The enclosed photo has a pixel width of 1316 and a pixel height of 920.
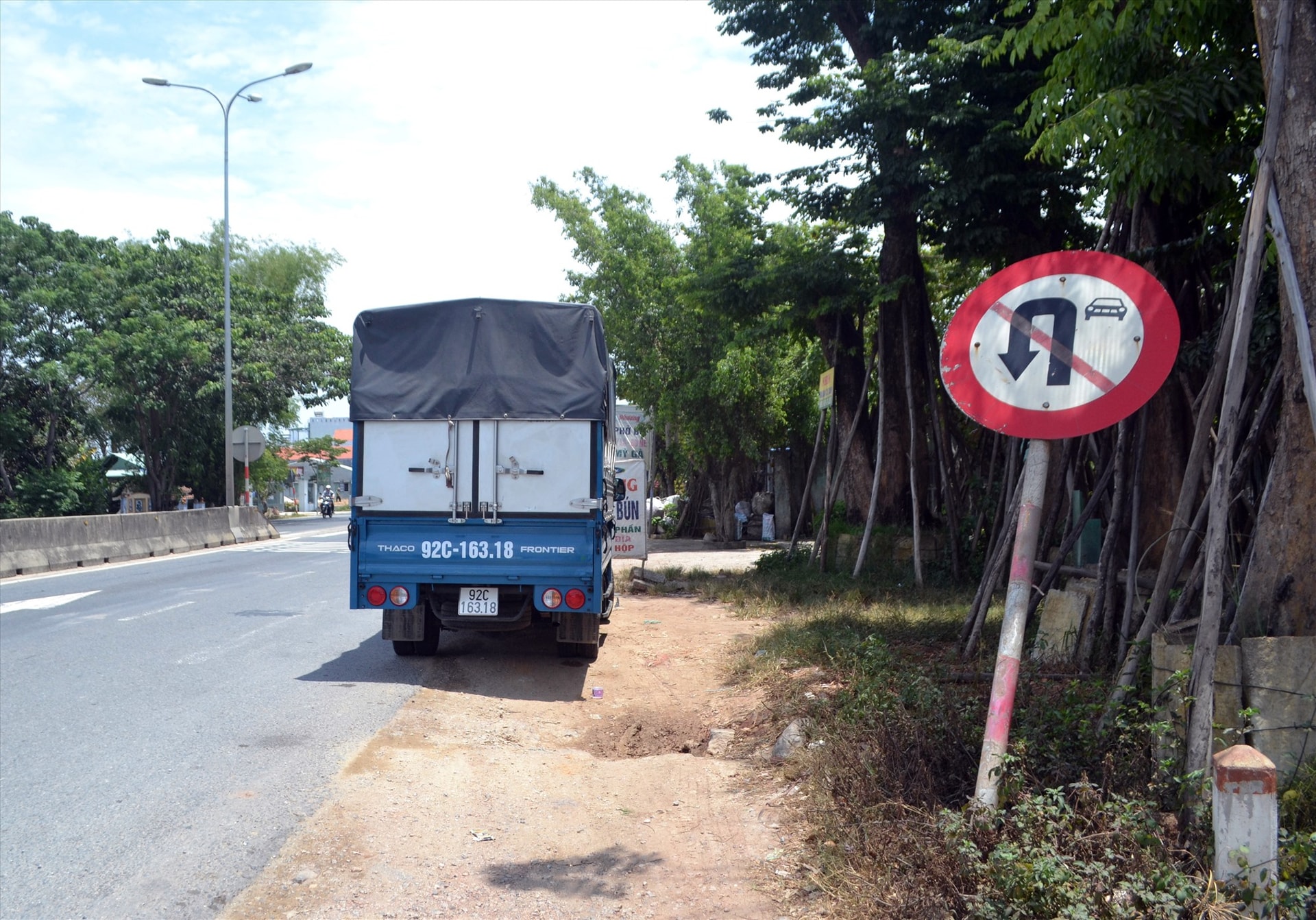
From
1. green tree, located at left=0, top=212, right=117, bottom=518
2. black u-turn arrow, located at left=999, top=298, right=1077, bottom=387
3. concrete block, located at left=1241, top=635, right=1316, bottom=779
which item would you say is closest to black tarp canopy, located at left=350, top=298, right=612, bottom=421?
black u-turn arrow, located at left=999, top=298, right=1077, bottom=387

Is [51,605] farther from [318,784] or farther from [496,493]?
[318,784]

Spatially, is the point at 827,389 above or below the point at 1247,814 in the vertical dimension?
above

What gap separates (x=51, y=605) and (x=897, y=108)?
1184 centimetres

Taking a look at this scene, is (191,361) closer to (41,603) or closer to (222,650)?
(41,603)

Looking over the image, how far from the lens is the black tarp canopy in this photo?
8648mm

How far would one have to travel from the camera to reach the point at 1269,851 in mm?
3066

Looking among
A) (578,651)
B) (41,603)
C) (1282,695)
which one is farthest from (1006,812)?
(41,603)

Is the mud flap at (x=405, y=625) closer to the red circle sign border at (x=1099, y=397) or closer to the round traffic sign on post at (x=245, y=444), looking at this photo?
the red circle sign border at (x=1099, y=397)

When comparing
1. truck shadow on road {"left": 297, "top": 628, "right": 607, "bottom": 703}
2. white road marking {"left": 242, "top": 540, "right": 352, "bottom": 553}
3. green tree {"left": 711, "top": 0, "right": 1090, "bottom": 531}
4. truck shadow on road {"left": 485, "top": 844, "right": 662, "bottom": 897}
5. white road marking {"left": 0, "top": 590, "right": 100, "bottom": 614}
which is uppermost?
green tree {"left": 711, "top": 0, "right": 1090, "bottom": 531}

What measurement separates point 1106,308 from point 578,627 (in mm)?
6176

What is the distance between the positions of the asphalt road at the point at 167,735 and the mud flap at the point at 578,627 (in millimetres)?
1281

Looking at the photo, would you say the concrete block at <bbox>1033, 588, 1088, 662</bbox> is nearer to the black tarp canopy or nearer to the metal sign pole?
the metal sign pole

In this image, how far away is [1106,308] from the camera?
3744 millimetres

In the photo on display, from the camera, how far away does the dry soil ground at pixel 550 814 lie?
4.16 metres
